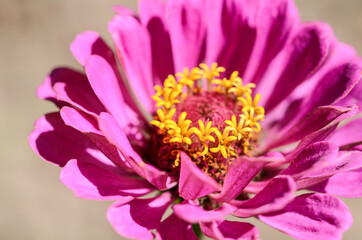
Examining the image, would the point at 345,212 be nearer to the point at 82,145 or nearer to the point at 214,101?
the point at 214,101

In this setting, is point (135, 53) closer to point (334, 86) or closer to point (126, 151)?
point (126, 151)

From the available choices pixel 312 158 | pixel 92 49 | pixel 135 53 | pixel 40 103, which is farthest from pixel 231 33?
pixel 40 103

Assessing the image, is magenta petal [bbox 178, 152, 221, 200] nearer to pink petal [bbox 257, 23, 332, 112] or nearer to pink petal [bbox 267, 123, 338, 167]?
pink petal [bbox 267, 123, 338, 167]

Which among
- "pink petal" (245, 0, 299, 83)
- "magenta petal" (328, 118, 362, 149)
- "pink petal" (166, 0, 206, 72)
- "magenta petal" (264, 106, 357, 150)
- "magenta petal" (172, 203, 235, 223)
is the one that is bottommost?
"magenta petal" (172, 203, 235, 223)

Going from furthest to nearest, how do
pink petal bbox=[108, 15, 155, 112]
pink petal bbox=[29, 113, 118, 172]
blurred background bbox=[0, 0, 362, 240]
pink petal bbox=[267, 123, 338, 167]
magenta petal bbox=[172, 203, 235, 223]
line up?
blurred background bbox=[0, 0, 362, 240] < pink petal bbox=[108, 15, 155, 112] < pink petal bbox=[29, 113, 118, 172] < pink petal bbox=[267, 123, 338, 167] < magenta petal bbox=[172, 203, 235, 223]

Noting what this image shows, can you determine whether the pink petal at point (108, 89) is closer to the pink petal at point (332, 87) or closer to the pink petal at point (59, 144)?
the pink petal at point (59, 144)

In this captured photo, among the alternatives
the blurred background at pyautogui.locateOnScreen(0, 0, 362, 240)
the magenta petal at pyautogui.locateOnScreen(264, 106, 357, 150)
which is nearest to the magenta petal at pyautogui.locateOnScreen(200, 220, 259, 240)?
the magenta petal at pyautogui.locateOnScreen(264, 106, 357, 150)

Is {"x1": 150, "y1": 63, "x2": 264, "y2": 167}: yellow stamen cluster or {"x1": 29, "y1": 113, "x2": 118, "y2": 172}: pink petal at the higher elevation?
{"x1": 150, "y1": 63, "x2": 264, "y2": 167}: yellow stamen cluster

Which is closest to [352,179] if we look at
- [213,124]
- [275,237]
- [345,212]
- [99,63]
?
[345,212]

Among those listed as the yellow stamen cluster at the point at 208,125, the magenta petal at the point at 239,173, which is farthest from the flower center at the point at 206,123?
the magenta petal at the point at 239,173
